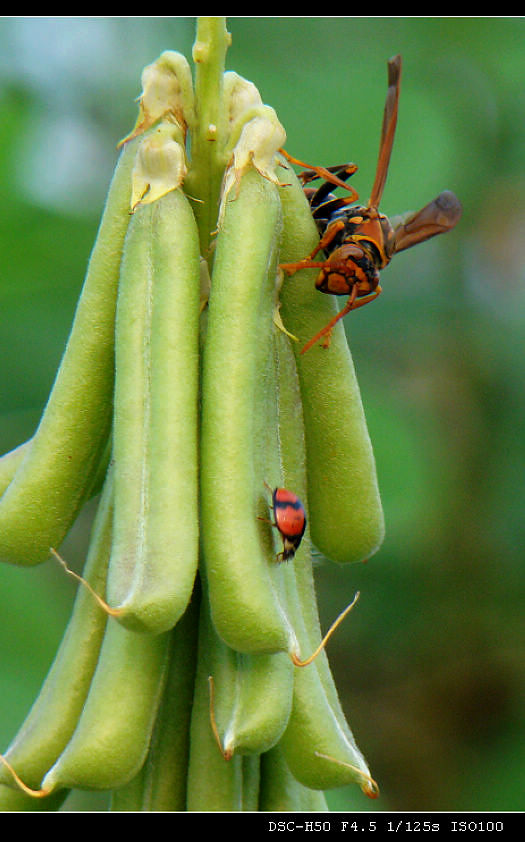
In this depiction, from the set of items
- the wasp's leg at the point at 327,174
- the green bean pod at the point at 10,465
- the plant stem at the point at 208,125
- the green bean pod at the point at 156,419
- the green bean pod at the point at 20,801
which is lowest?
the green bean pod at the point at 20,801

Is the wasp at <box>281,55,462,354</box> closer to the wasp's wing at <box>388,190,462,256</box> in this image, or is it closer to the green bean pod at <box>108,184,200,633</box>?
the wasp's wing at <box>388,190,462,256</box>

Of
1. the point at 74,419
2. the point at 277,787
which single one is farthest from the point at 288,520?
the point at 277,787

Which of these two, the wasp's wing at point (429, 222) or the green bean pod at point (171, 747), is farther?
the wasp's wing at point (429, 222)

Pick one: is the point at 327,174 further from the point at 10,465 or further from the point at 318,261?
the point at 10,465

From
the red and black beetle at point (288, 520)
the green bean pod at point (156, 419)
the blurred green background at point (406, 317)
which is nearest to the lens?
the green bean pod at point (156, 419)

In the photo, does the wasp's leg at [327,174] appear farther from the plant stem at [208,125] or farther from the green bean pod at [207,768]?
the green bean pod at [207,768]

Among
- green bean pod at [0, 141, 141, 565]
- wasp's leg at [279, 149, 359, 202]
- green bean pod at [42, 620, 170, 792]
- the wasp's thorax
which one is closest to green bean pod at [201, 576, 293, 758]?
green bean pod at [42, 620, 170, 792]

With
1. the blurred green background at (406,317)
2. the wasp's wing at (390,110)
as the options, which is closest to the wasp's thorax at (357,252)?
the wasp's wing at (390,110)

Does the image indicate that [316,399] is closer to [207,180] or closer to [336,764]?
[207,180]
